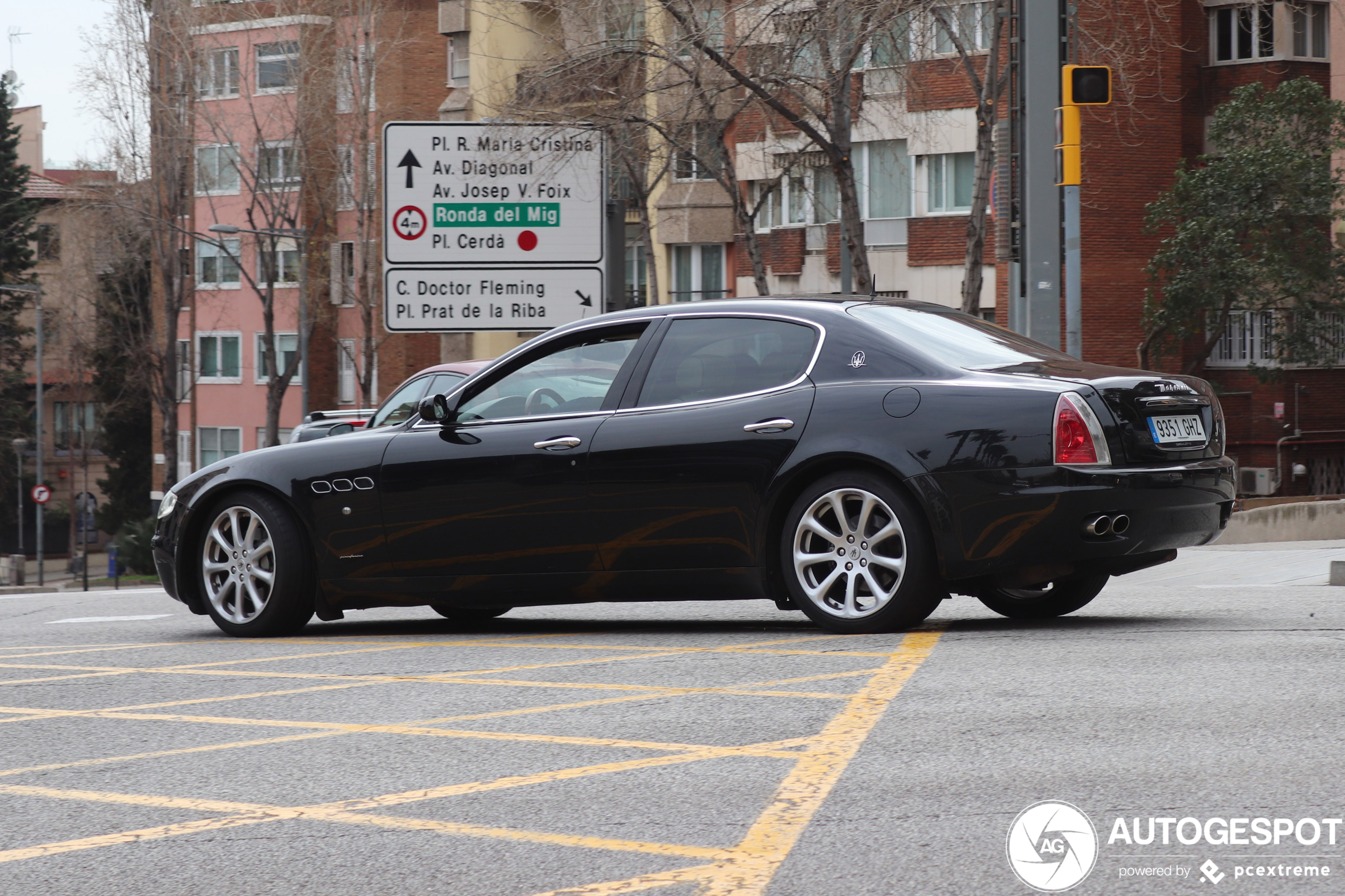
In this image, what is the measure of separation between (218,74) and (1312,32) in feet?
94.9

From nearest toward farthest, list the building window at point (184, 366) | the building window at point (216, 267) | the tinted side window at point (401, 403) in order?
the tinted side window at point (401, 403)
the building window at point (216, 267)
the building window at point (184, 366)

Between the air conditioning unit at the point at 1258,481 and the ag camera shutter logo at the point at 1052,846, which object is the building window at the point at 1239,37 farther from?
the ag camera shutter logo at the point at 1052,846

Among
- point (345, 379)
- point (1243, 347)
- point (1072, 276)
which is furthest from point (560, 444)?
point (345, 379)

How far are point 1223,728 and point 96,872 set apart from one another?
10.5ft

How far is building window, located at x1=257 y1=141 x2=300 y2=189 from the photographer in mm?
48344

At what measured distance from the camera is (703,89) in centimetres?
2222

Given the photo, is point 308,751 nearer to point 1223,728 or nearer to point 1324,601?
point 1223,728

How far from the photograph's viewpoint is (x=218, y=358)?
207 ft

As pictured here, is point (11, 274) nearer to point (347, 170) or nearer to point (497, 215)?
point (347, 170)

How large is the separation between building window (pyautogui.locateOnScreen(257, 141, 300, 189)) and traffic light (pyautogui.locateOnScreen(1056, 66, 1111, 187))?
118ft

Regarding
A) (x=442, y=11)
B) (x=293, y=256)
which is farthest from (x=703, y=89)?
(x=293, y=256)

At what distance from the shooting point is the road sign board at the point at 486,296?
17.4 meters

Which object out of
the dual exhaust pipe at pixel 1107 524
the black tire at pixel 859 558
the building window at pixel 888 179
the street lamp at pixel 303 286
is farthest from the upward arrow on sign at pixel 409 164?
the street lamp at pixel 303 286

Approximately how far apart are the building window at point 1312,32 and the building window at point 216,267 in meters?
35.0
